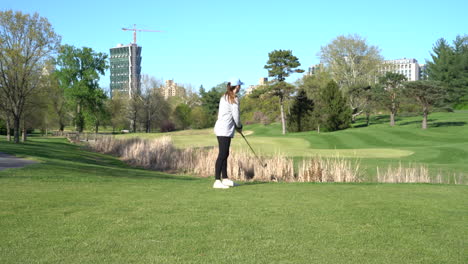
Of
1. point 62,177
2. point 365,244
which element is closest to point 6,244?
point 365,244

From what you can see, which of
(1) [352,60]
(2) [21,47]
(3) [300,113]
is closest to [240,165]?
(2) [21,47]

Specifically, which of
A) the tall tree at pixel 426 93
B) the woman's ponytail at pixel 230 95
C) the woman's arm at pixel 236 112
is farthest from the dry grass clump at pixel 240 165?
the tall tree at pixel 426 93

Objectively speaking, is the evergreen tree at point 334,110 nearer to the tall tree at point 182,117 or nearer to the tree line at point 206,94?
the tree line at point 206,94

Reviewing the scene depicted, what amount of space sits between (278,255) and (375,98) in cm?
5223

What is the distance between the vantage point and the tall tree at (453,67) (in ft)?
236

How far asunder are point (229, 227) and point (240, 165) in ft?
33.3

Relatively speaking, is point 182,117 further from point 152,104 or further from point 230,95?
point 230,95

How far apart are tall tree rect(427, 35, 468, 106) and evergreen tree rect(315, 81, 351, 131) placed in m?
26.4

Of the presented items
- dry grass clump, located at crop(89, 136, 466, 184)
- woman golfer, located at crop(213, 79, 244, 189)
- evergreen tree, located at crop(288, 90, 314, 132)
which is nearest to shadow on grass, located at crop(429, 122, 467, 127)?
evergreen tree, located at crop(288, 90, 314, 132)

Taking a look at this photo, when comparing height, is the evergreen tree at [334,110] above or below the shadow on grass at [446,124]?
above

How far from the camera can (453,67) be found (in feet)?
245

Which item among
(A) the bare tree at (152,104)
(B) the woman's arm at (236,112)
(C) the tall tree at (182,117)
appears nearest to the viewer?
(B) the woman's arm at (236,112)

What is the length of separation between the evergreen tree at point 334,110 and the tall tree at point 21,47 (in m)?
34.1

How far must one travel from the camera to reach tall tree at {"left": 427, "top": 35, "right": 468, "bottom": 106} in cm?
7181
